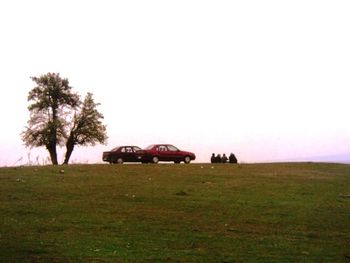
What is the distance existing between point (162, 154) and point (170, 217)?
2589 cm

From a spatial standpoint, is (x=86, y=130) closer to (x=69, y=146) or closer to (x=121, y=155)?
(x=69, y=146)

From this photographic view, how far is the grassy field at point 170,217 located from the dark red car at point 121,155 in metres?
11.2

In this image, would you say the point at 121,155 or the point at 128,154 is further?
the point at 128,154

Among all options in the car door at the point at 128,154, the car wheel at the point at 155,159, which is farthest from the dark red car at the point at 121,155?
the car wheel at the point at 155,159

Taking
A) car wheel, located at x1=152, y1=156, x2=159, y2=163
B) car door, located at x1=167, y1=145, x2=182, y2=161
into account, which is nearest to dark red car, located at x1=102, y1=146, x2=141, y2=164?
car wheel, located at x1=152, y1=156, x2=159, y2=163

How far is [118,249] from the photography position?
50.2ft

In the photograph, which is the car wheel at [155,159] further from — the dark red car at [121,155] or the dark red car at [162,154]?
the dark red car at [121,155]

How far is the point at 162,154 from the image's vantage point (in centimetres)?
4603

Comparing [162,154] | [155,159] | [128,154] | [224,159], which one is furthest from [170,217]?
[224,159]

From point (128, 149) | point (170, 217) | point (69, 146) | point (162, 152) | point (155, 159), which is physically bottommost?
point (170, 217)

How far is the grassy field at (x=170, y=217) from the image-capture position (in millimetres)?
15266

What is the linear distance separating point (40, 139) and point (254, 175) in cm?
3793

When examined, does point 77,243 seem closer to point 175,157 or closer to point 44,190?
point 44,190

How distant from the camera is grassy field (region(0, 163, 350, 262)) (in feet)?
50.1
